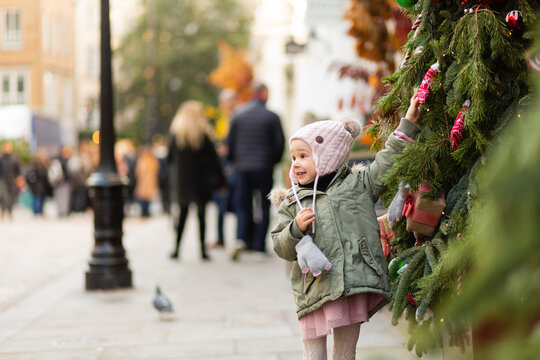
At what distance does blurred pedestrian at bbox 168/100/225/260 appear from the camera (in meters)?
9.77

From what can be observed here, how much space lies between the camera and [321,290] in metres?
3.13

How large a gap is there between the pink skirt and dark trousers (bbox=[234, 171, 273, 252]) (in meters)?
6.30

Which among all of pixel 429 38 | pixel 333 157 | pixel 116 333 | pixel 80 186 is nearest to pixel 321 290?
pixel 333 157

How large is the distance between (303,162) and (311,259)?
0.47 meters

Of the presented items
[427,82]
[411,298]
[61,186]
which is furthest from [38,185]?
[427,82]

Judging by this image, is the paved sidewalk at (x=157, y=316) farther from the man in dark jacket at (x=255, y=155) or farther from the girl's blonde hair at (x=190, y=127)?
the girl's blonde hair at (x=190, y=127)

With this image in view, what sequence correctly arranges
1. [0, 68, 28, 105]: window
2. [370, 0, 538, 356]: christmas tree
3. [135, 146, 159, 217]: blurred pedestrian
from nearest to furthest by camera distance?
[370, 0, 538, 356]: christmas tree, [135, 146, 159, 217]: blurred pedestrian, [0, 68, 28, 105]: window

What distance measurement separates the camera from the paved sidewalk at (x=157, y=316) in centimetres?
489

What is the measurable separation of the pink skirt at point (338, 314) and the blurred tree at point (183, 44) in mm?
47909

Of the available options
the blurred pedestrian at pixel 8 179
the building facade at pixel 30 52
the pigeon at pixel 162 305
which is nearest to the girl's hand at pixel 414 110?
the pigeon at pixel 162 305

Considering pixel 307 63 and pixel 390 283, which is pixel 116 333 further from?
pixel 307 63

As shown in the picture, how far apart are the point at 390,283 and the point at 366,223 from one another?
10.8 inches

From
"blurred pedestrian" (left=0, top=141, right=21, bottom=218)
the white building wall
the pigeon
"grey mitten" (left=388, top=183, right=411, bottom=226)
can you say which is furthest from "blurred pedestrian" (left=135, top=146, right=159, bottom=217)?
"grey mitten" (left=388, top=183, right=411, bottom=226)

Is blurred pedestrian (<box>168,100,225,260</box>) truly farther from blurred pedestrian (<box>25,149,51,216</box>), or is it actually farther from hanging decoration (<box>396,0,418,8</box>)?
blurred pedestrian (<box>25,149,51,216</box>)
